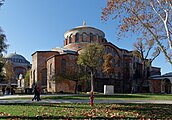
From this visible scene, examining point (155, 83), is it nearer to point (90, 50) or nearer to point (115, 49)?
point (115, 49)

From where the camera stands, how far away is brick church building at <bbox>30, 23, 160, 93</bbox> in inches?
2133

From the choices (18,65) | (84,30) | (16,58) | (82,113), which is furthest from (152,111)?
(16,58)

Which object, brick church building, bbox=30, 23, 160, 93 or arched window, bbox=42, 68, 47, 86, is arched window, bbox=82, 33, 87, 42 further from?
arched window, bbox=42, 68, 47, 86

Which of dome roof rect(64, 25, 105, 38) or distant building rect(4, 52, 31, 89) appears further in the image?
distant building rect(4, 52, 31, 89)

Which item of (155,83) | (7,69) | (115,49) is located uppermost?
(115,49)

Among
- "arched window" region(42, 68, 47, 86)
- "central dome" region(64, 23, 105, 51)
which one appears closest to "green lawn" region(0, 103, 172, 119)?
"arched window" region(42, 68, 47, 86)

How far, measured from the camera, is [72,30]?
206ft

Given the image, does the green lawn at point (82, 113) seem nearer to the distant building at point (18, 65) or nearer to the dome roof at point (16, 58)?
the distant building at point (18, 65)

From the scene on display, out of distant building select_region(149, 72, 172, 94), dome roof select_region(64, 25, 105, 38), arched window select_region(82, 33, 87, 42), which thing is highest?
dome roof select_region(64, 25, 105, 38)

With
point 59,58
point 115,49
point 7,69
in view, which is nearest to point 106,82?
point 115,49

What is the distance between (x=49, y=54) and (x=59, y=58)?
24.9ft

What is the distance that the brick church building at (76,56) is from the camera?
54188mm

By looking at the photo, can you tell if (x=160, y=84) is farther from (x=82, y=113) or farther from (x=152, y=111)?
(x=82, y=113)

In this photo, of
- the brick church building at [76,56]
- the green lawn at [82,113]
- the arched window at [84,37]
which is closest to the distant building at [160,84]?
the brick church building at [76,56]
